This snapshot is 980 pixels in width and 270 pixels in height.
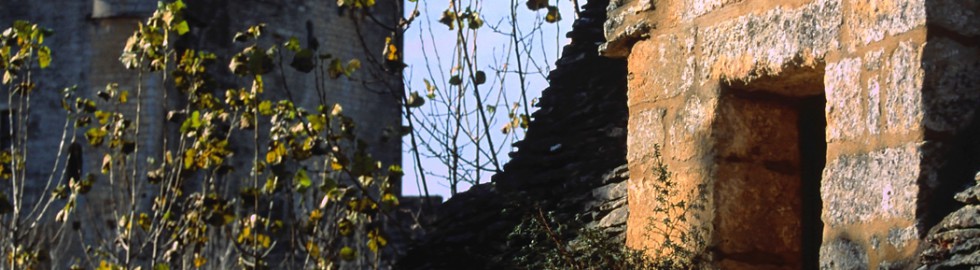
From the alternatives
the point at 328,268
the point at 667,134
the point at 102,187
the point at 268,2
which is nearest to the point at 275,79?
the point at 268,2

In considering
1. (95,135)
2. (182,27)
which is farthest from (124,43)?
(182,27)

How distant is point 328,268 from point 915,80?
581cm

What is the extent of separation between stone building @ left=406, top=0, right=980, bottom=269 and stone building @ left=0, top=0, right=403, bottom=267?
19.6 meters

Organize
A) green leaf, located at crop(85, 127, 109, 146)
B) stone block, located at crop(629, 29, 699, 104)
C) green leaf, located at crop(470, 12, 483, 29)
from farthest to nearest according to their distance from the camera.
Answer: green leaf, located at crop(470, 12, 483, 29) → green leaf, located at crop(85, 127, 109, 146) → stone block, located at crop(629, 29, 699, 104)

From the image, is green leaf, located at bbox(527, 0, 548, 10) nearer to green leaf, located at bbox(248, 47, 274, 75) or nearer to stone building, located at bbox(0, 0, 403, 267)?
green leaf, located at bbox(248, 47, 274, 75)

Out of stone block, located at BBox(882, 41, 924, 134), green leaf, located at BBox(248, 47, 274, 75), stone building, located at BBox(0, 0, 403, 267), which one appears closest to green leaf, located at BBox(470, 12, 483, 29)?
green leaf, located at BBox(248, 47, 274, 75)

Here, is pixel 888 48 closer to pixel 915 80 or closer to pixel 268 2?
pixel 915 80

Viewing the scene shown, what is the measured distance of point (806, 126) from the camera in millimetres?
4734

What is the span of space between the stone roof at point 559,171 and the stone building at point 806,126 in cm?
87

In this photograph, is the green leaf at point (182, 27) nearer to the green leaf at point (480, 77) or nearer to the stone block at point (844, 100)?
the green leaf at point (480, 77)

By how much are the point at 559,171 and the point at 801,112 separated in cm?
228

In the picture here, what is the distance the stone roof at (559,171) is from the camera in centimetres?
648

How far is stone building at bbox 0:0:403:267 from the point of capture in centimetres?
2452

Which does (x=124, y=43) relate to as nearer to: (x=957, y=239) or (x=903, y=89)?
(x=903, y=89)
